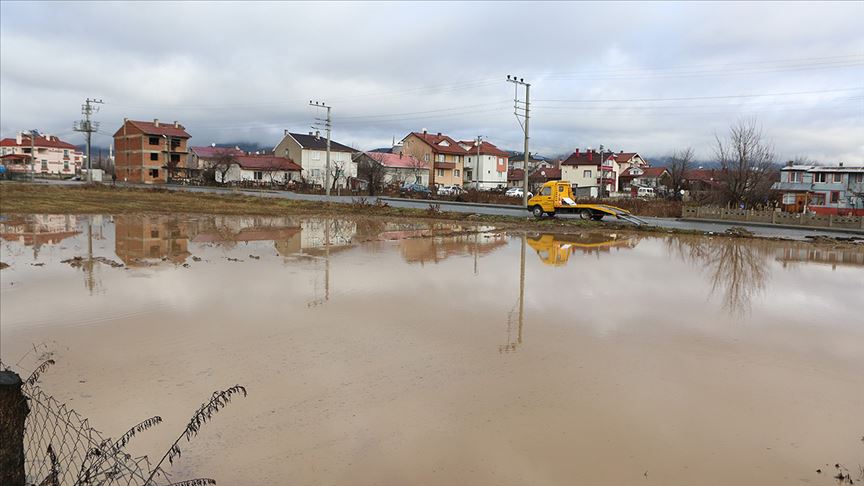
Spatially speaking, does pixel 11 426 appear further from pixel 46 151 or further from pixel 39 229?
pixel 46 151

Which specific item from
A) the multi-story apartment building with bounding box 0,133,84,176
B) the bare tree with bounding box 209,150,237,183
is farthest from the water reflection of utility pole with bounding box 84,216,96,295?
the multi-story apartment building with bounding box 0,133,84,176

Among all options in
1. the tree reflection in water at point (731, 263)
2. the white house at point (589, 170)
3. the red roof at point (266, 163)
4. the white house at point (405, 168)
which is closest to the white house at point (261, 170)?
the red roof at point (266, 163)

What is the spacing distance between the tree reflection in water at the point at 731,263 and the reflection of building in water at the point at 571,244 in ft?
5.94

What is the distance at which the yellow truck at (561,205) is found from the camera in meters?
29.7

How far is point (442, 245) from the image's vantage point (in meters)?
19.6

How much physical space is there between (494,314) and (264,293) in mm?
4370

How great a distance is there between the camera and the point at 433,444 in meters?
5.14

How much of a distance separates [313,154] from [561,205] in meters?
54.1

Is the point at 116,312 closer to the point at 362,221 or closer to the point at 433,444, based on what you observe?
the point at 433,444

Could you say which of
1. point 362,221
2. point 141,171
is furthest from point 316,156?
point 362,221

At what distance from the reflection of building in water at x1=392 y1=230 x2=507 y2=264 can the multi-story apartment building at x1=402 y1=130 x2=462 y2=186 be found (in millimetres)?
56651

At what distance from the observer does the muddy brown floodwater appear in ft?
16.2

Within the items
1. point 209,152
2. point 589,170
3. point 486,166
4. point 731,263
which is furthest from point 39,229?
point 589,170

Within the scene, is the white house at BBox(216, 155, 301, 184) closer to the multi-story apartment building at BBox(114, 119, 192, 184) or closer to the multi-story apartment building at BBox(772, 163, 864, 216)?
the multi-story apartment building at BBox(114, 119, 192, 184)
